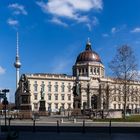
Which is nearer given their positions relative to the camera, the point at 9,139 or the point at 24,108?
the point at 9,139

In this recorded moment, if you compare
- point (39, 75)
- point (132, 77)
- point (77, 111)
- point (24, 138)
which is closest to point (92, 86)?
point (39, 75)

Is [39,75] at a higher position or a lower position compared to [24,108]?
higher

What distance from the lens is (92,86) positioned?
640 ft

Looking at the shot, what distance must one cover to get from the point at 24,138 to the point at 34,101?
157 m

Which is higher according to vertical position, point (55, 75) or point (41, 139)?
point (55, 75)

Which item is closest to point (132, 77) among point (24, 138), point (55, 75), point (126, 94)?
point (126, 94)

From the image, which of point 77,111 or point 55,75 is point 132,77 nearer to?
point 77,111

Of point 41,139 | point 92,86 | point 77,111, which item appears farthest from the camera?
point 92,86

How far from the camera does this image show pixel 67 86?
196625 mm

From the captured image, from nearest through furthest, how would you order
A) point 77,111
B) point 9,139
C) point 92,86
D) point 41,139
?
1. point 9,139
2. point 41,139
3. point 77,111
4. point 92,86

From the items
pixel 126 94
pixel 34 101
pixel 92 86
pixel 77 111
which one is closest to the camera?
pixel 126 94

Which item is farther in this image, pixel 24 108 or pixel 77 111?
pixel 77 111

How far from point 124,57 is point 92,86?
129 m

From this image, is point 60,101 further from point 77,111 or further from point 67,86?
point 77,111
